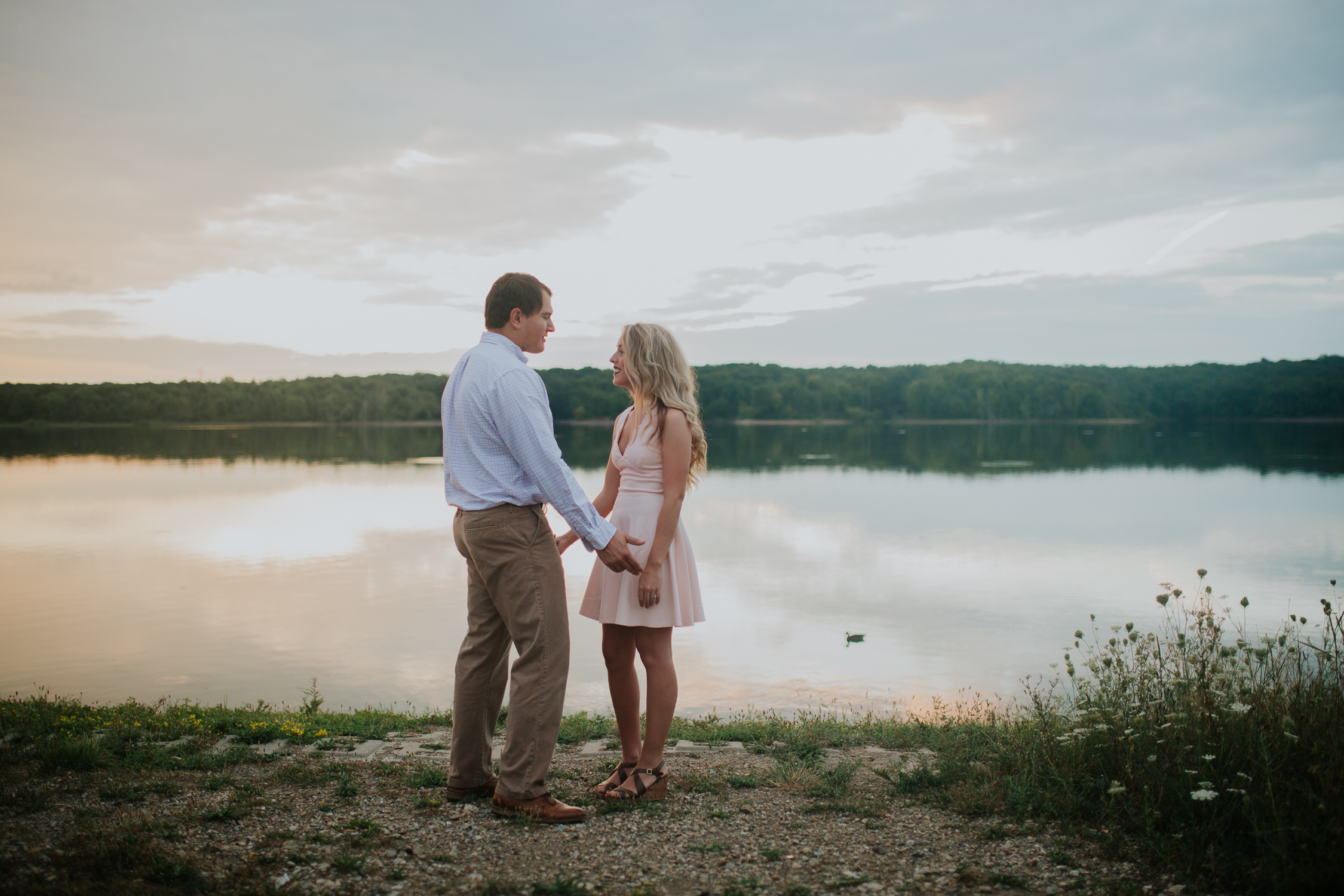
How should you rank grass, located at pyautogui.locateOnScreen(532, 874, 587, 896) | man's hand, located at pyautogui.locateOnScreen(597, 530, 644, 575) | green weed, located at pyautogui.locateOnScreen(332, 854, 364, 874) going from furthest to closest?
man's hand, located at pyautogui.locateOnScreen(597, 530, 644, 575) → green weed, located at pyautogui.locateOnScreen(332, 854, 364, 874) → grass, located at pyautogui.locateOnScreen(532, 874, 587, 896)

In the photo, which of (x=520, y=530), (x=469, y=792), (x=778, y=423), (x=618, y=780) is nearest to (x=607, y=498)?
(x=520, y=530)

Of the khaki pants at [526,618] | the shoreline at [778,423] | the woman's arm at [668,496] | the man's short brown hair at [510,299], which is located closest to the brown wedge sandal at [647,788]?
the khaki pants at [526,618]

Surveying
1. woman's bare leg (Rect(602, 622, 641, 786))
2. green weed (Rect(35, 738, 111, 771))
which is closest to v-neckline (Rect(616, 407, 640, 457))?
woman's bare leg (Rect(602, 622, 641, 786))

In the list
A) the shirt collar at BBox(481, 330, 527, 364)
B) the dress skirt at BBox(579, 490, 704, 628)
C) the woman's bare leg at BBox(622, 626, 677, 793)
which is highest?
the shirt collar at BBox(481, 330, 527, 364)

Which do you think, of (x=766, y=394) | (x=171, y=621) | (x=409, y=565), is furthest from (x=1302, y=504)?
(x=766, y=394)

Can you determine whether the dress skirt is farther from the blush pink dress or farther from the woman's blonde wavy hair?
the woman's blonde wavy hair

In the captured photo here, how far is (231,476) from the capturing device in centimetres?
3650

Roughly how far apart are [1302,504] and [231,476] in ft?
130

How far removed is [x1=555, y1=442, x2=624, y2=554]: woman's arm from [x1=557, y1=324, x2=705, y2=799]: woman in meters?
0.08

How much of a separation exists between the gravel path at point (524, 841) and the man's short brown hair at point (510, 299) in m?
2.21

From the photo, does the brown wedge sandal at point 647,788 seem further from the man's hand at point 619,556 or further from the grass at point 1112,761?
the man's hand at point 619,556

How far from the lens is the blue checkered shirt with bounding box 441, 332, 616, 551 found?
12.0ft

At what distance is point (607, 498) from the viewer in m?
4.60

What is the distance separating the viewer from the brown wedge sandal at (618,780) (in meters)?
4.09
